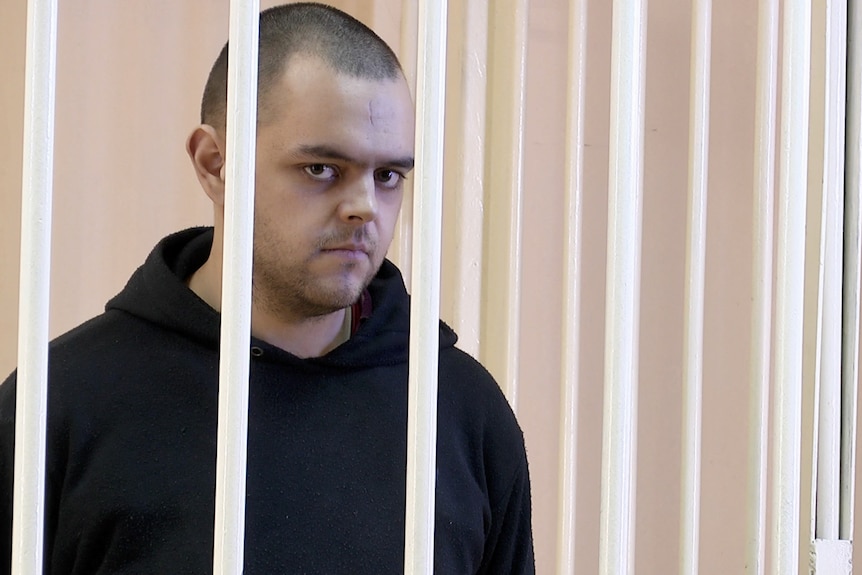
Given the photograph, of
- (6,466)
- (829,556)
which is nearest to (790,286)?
(829,556)

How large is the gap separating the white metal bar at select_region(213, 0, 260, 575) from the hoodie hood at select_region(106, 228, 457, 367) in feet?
1.09

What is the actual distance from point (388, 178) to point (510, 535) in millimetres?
361

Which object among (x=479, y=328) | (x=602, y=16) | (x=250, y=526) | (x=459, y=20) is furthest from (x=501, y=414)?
(x=602, y=16)

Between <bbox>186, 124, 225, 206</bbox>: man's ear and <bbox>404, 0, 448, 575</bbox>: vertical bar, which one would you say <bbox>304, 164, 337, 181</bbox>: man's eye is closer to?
<bbox>186, 124, 225, 206</bbox>: man's ear

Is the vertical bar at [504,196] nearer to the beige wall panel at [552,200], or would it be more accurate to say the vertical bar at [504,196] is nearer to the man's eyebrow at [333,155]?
the beige wall panel at [552,200]

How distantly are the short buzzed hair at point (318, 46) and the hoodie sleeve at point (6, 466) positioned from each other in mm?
281

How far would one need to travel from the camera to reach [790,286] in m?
0.69

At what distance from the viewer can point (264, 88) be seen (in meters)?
0.85

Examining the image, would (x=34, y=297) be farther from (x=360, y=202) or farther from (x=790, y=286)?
(x=790, y=286)

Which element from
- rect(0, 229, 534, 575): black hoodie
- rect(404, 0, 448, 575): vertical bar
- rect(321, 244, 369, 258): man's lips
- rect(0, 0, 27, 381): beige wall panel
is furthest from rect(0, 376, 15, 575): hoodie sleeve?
rect(0, 0, 27, 381): beige wall panel

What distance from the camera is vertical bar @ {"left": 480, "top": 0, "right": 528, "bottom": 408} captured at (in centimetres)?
115

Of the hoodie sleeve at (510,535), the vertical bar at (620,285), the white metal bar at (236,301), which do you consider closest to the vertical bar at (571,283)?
the hoodie sleeve at (510,535)

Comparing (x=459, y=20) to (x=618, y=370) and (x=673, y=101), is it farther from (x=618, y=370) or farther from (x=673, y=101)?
(x=618, y=370)

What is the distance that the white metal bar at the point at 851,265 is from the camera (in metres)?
0.78
